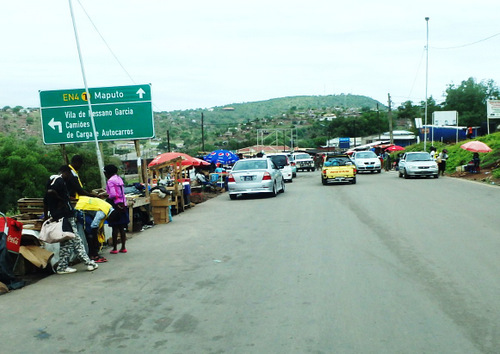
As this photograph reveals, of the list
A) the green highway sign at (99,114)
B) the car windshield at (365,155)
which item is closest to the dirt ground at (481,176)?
the car windshield at (365,155)

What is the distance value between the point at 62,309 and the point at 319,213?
9796 millimetres

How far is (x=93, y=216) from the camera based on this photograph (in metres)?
9.38

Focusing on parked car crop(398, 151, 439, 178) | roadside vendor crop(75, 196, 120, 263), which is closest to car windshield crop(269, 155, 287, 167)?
parked car crop(398, 151, 439, 178)

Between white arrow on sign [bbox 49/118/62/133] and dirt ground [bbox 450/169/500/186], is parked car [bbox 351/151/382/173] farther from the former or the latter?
white arrow on sign [bbox 49/118/62/133]

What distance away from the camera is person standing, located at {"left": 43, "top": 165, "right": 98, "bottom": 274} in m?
8.00

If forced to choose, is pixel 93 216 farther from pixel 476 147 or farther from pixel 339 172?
pixel 476 147

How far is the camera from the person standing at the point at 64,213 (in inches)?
315

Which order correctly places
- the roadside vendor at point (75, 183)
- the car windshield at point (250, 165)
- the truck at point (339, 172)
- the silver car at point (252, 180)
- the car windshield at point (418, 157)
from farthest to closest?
the car windshield at point (418, 157), the truck at point (339, 172), the car windshield at point (250, 165), the silver car at point (252, 180), the roadside vendor at point (75, 183)

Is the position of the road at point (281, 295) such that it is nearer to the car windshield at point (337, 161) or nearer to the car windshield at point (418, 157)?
the car windshield at point (337, 161)

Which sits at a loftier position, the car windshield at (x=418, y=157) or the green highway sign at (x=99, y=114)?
the green highway sign at (x=99, y=114)

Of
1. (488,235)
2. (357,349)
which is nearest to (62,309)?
(357,349)

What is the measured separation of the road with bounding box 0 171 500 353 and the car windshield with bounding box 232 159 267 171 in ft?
31.3

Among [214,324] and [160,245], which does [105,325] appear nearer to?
[214,324]

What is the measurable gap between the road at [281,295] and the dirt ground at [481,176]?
15.0m
